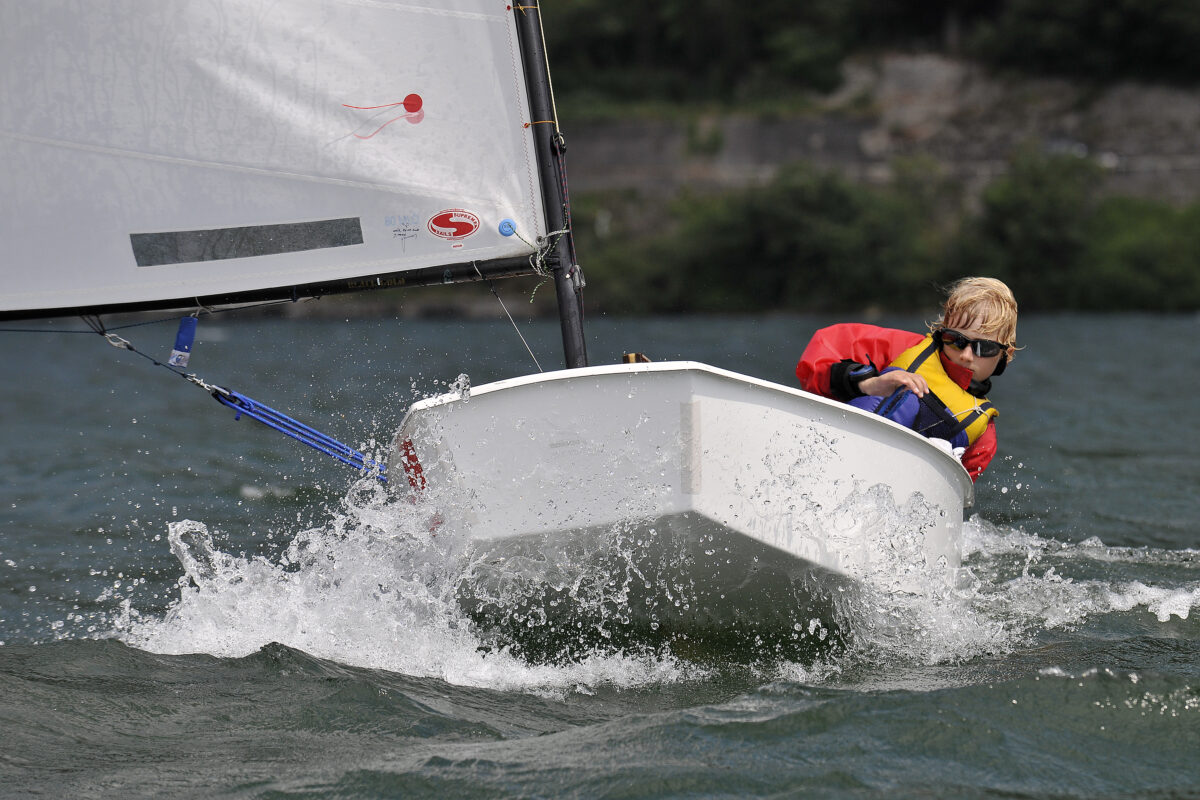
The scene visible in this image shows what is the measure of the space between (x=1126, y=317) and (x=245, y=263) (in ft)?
111

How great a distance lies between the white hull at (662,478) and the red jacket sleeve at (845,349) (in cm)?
54

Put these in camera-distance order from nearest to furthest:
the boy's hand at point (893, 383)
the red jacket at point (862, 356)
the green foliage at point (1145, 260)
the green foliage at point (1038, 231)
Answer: the boy's hand at point (893, 383) < the red jacket at point (862, 356) < the green foliage at point (1145, 260) < the green foliage at point (1038, 231)

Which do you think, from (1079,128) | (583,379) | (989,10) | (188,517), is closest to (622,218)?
(1079,128)

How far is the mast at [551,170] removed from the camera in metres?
4.14

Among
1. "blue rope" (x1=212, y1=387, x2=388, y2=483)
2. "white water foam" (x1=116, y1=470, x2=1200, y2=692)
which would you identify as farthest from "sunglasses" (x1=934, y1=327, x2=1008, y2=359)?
"blue rope" (x1=212, y1=387, x2=388, y2=483)

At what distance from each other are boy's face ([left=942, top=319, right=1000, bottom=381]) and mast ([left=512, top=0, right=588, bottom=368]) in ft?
4.14

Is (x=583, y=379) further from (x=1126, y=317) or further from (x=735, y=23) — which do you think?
(x=735, y=23)

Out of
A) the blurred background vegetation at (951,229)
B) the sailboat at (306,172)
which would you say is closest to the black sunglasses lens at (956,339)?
the sailboat at (306,172)

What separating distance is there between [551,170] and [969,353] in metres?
1.56

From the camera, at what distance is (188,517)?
6641 mm

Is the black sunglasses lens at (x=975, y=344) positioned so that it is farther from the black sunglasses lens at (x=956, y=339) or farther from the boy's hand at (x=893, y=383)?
the boy's hand at (x=893, y=383)

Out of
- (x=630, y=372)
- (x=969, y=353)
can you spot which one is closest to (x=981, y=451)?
(x=969, y=353)

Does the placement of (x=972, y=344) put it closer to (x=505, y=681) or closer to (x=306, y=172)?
(x=505, y=681)

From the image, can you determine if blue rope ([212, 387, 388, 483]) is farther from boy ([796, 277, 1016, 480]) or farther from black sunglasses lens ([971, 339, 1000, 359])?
black sunglasses lens ([971, 339, 1000, 359])
